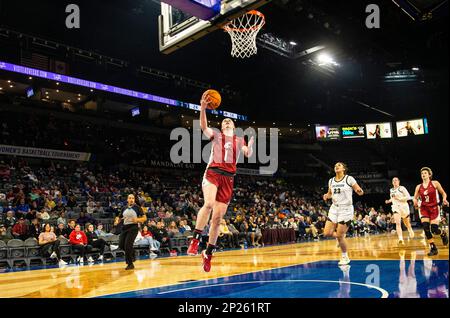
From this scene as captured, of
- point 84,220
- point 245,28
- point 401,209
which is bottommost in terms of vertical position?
point 84,220

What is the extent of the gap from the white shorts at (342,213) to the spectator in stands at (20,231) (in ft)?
28.1

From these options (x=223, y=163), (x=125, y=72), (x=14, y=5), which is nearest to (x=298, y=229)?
(x=125, y=72)

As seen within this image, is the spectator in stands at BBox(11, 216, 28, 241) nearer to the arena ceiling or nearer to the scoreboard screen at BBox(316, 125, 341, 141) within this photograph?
the arena ceiling

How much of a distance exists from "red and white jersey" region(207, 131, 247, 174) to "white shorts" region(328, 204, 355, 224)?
314cm

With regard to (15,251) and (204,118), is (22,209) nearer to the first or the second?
(15,251)

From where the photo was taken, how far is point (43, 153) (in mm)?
20328

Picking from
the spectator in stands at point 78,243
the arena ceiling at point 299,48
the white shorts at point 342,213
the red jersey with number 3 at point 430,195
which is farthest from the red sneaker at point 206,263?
the arena ceiling at point 299,48

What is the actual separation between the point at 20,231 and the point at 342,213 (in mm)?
8908

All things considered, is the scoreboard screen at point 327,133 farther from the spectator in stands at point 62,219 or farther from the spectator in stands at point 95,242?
the spectator in stands at point 95,242

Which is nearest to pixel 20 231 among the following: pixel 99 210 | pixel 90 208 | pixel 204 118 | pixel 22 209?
pixel 22 209

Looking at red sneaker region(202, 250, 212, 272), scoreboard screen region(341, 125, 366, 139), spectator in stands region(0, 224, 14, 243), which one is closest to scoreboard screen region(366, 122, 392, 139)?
scoreboard screen region(341, 125, 366, 139)

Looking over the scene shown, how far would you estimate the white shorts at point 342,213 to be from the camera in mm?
7363

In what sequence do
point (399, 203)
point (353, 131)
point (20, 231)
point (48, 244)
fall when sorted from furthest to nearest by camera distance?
point (353, 131)
point (399, 203)
point (20, 231)
point (48, 244)

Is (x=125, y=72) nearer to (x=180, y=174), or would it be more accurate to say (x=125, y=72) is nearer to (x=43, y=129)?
(x=43, y=129)
